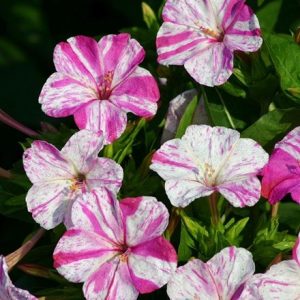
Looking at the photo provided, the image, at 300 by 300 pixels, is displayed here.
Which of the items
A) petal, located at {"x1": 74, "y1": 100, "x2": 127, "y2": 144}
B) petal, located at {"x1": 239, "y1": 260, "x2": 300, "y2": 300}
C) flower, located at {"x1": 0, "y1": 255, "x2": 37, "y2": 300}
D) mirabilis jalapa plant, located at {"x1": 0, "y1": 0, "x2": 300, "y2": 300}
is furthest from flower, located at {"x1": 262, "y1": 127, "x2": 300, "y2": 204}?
flower, located at {"x1": 0, "y1": 255, "x2": 37, "y2": 300}

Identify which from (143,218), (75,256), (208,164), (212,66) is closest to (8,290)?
(75,256)

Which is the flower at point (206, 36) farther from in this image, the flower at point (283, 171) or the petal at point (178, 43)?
the flower at point (283, 171)

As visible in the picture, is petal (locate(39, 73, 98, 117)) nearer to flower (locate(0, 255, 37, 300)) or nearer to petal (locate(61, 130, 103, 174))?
petal (locate(61, 130, 103, 174))

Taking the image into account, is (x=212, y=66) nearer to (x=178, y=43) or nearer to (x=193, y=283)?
(x=178, y=43)

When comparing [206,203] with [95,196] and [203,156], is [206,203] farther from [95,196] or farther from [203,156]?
[95,196]

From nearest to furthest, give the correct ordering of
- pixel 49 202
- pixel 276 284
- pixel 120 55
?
pixel 276 284 → pixel 49 202 → pixel 120 55

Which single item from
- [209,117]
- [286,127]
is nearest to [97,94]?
[209,117]
